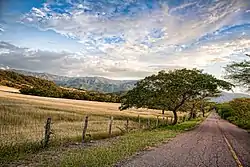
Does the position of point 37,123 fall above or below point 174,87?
below

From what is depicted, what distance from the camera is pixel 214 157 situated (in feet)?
40.1

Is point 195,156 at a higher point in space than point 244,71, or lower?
lower

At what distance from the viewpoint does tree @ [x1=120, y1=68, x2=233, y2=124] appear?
108ft

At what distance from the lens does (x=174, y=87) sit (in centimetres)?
3294

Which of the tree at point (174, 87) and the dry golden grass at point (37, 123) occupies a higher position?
the tree at point (174, 87)

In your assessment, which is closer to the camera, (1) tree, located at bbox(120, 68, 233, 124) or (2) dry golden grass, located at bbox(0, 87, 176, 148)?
(2) dry golden grass, located at bbox(0, 87, 176, 148)

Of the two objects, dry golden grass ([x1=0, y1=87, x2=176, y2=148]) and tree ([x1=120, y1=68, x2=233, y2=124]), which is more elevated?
tree ([x1=120, y1=68, x2=233, y2=124])

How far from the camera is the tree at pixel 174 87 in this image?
33031mm

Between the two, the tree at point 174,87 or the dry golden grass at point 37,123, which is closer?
the dry golden grass at point 37,123

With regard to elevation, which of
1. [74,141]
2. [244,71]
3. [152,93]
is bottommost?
[74,141]

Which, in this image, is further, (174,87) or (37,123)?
(174,87)

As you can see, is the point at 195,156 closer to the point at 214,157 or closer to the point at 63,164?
the point at 214,157

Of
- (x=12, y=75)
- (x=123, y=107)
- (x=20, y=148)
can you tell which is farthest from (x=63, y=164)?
(x=12, y=75)

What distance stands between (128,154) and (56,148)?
3.48 meters
